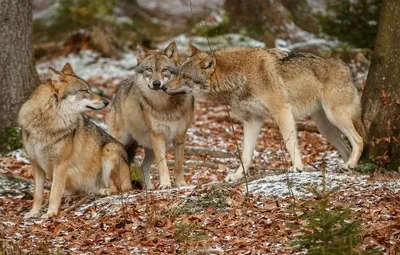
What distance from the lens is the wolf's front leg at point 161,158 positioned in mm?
10649

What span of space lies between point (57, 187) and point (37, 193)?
1.00 feet

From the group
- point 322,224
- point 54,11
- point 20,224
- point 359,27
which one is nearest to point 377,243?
point 322,224

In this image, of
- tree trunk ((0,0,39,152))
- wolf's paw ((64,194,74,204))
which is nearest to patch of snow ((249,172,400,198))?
wolf's paw ((64,194,74,204))

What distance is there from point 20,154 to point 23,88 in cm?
116

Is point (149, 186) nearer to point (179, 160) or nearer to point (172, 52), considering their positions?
point (179, 160)

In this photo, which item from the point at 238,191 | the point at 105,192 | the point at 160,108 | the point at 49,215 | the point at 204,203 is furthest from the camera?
the point at 160,108

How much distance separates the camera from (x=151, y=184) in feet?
37.5

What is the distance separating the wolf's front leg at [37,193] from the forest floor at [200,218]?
246 mm

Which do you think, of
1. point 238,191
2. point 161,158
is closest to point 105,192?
point 161,158

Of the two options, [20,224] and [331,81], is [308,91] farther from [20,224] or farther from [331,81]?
[20,224]

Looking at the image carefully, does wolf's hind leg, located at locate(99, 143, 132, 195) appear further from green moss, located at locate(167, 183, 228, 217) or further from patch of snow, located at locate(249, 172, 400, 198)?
patch of snow, located at locate(249, 172, 400, 198)

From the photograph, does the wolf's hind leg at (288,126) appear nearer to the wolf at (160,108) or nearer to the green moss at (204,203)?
the wolf at (160,108)

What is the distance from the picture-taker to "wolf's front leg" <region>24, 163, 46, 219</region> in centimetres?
977

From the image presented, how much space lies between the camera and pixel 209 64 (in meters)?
10.7
